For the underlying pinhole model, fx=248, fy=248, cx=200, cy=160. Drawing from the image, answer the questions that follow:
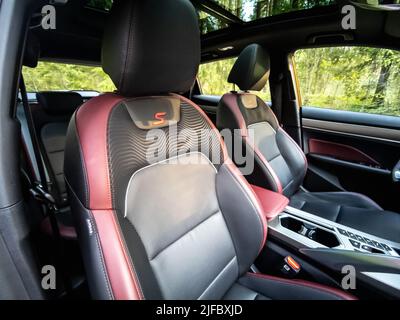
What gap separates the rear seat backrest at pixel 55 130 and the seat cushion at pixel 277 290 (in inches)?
57.5

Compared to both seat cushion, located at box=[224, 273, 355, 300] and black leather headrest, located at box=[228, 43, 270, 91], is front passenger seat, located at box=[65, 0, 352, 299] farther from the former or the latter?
black leather headrest, located at box=[228, 43, 270, 91]

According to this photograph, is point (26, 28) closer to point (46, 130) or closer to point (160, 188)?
point (160, 188)

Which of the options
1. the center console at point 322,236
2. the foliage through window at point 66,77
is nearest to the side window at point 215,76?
the foliage through window at point 66,77

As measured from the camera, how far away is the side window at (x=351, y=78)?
198 centimetres

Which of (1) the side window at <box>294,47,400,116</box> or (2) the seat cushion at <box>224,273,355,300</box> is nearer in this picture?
(2) the seat cushion at <box>224,273,355,300</box>

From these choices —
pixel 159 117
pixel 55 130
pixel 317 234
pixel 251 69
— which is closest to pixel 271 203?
pixel 317 234

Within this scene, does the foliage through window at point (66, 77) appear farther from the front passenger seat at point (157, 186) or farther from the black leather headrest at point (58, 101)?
the front passenger seat at point (157, 186)

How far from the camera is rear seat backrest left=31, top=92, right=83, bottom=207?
1824 millimetres

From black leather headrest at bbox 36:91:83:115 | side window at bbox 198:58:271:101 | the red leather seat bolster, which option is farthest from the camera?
side window at bbox 198:58:271:101

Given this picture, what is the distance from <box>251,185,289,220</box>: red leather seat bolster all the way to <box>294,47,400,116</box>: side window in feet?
4.77

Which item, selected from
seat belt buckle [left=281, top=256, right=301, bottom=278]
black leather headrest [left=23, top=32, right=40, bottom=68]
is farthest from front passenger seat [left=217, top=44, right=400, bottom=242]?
black leather headrest [left=23, top=32, right=40, bottom=68]

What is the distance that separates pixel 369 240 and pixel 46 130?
7.20 ft

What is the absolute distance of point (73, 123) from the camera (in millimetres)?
785

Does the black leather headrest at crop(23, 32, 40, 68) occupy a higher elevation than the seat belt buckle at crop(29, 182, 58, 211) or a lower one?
higher
